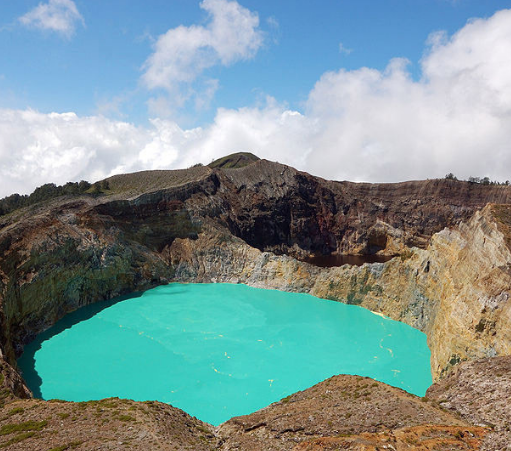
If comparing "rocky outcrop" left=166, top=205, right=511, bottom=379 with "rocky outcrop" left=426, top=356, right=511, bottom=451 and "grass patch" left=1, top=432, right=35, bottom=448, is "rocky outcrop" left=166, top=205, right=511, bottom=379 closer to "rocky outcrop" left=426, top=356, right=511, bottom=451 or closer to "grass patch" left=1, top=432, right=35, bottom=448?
"rocky outcrop" left=426, top=356, right=511, bottom=451

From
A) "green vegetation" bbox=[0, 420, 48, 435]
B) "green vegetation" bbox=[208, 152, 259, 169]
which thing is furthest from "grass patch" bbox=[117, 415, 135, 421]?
"green vegetation" bbox=[208, 152, 259, 169]

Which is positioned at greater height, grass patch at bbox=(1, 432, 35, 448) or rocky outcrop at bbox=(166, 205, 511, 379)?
rocky outcrop at bbox=(166, 205, 511, 379)

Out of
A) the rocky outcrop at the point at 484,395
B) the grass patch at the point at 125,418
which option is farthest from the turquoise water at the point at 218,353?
the grass patch at the point at 125,418

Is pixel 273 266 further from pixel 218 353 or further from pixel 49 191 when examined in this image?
pixel 49 191

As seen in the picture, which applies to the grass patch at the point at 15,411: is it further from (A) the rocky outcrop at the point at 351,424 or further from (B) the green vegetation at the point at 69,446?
(A) the rocky outcrop at the point at 351,424

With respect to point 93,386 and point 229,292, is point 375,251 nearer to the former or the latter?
point 229,292

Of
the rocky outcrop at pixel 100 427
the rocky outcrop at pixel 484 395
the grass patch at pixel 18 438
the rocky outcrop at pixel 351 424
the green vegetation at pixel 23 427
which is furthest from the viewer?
the green vegetation at pixel 23 427
